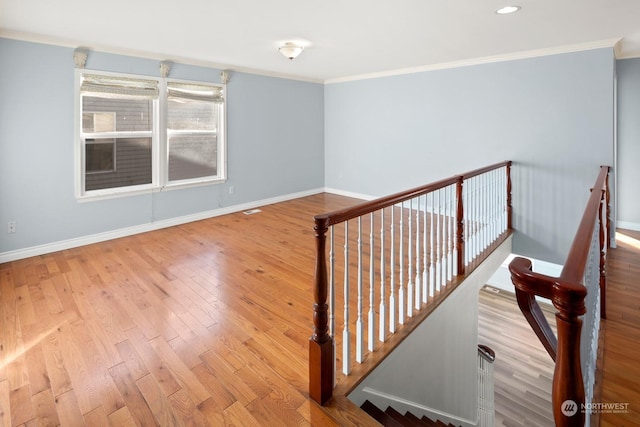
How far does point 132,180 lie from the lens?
4598mm

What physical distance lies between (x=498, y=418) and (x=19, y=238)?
→ 565cm

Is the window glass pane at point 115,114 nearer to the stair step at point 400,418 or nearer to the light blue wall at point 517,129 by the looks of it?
the light blue wall at point 517,129

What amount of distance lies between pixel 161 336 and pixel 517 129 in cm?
462

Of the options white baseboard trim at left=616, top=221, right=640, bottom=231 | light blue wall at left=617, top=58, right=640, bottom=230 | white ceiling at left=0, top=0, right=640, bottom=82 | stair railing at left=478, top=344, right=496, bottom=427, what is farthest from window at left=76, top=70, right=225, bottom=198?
white baseboard trim at left=616, top=221, right=640, bottom=231

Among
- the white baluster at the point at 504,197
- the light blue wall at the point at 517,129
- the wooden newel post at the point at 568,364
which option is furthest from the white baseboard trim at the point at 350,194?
the wooden newel post at the point at 568,364

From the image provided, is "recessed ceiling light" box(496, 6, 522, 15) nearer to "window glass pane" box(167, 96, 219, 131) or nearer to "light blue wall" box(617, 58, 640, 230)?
"light blue wall" box(617, 58, 640, 230)

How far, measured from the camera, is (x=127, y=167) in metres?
4.52

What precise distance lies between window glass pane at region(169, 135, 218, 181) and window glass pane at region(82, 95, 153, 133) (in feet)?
1.48

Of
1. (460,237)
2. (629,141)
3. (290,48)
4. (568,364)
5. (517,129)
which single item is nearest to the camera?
(568,364)

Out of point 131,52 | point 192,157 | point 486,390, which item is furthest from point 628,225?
point 131,52

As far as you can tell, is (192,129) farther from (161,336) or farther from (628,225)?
(628,225)

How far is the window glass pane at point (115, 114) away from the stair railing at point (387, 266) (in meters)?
2.95

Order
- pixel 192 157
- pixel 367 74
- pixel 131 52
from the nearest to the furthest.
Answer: pixel 131 52, pixel 192 157, pixel 367 74

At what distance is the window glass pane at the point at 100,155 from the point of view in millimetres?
4188
